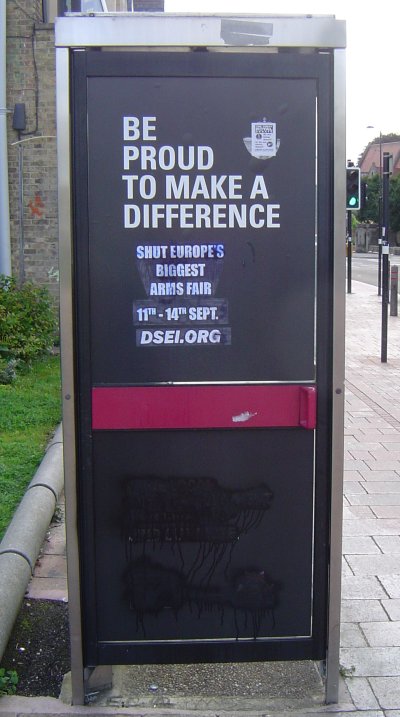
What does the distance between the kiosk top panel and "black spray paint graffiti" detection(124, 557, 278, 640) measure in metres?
2.00

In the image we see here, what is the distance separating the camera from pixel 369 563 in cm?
509

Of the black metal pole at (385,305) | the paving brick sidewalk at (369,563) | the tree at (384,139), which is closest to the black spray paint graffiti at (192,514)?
the paving brick sidewalk at (369,563)

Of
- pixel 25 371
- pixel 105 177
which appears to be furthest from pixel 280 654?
pixel 25 371

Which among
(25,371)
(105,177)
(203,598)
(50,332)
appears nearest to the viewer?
(105,177)

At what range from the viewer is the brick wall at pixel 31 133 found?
40.3 feet

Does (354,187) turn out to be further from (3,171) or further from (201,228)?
(201,228)

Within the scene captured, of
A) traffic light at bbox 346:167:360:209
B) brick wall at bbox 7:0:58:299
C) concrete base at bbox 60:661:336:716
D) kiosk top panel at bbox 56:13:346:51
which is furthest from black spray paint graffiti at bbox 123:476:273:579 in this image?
traffic light at bbox 346:167:360:209

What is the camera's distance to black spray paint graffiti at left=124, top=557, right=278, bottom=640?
3.41 metres

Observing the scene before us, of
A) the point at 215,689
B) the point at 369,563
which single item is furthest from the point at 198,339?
the point at 369,563

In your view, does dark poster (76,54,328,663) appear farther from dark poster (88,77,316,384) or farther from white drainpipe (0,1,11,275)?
white drainpipe (0,1,11,275)

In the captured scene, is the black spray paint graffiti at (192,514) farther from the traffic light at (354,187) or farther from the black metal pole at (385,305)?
the traffic light at (354,187)

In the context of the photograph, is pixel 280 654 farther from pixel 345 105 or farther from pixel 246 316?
pixel 345 105

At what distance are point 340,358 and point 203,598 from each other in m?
1.12

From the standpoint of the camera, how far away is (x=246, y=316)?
3.31 m
